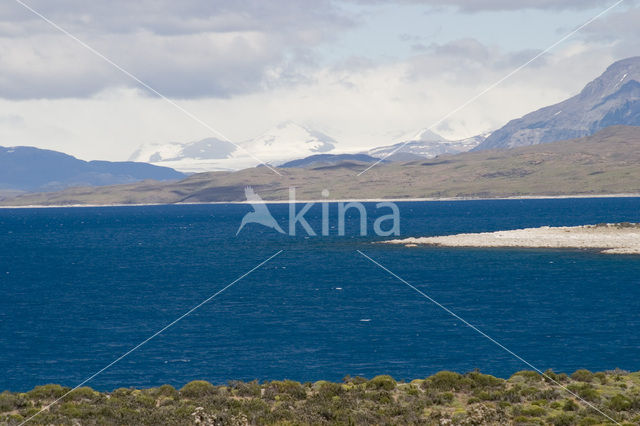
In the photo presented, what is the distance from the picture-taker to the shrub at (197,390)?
154ft

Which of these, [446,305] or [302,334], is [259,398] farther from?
[446,305]

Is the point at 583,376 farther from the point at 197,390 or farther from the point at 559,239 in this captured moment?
the point at 559,239

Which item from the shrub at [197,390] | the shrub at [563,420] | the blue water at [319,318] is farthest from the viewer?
the blue water at [319,318]

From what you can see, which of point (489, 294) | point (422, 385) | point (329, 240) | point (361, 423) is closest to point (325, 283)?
point (489, 294)

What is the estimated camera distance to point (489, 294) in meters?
96.0

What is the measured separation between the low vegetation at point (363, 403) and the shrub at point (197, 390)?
0.21ft

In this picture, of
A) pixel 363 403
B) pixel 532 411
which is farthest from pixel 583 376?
pixel 363 403

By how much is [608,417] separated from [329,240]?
15222 centimetres

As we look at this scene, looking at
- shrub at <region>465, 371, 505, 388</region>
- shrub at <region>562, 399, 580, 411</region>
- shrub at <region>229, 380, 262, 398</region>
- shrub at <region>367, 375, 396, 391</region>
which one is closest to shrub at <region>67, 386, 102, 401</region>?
shrub at <region>229, 380, 262, 398</region>

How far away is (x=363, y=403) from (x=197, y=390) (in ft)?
35.3

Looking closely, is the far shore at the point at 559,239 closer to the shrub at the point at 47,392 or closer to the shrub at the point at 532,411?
the shrub at the point at 532,411

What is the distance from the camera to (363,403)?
43812 millimetres

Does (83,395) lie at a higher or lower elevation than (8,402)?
lower

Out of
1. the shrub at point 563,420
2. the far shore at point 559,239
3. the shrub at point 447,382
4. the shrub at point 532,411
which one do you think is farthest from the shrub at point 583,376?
the far shore at point 559,239
